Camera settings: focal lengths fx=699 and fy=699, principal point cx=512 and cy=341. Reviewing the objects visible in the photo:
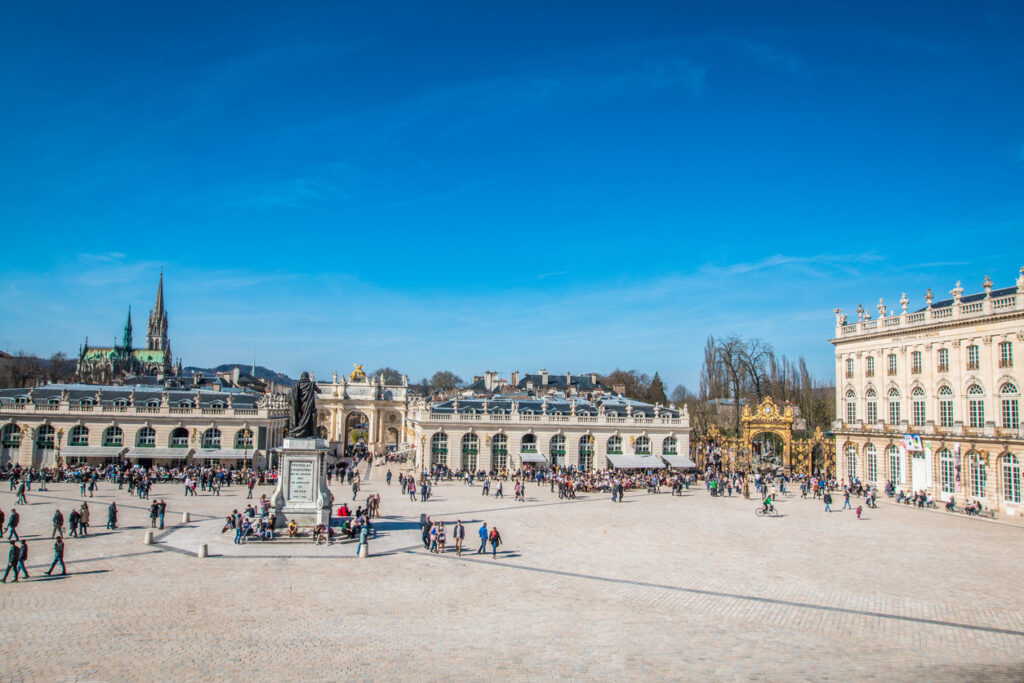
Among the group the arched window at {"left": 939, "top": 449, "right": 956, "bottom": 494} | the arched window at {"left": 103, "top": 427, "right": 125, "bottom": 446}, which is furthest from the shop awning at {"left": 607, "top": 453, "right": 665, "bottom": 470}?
the arched window at {"left": 103, "top": 427, "right": 125, "bottom": 446}

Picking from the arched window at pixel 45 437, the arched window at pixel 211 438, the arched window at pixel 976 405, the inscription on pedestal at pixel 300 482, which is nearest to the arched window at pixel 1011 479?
the arched window at pixel 976 405

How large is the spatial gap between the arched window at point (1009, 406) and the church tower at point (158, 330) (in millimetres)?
166348

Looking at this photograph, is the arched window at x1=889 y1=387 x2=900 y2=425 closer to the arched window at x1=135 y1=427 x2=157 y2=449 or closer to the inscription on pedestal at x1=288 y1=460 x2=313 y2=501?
the inscription on pedestal at x1=288 y1=460 x2=313 y2=501

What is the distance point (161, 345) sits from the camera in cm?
16575

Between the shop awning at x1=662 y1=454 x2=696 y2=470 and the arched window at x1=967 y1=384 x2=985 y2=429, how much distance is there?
59.5 ft

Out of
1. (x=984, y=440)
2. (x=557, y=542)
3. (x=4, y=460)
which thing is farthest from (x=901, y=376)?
(x=4, y=460)

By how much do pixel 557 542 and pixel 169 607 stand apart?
13663 mm

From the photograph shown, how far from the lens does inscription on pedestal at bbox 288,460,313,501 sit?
25719 millimetres

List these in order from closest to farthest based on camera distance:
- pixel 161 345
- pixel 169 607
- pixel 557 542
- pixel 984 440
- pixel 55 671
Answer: pixel 55 671, pixel 169 607, pixel 557 542, pixel 984 440, pixel 161 345

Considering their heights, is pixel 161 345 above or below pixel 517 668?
above

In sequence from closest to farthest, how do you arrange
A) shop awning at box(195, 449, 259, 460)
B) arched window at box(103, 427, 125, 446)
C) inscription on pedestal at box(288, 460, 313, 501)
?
1. inscription on pedestal at box(288, 460, 313, 501)
2. shop awning at box(195, 449, 259, 460)
3. arched window at box(103, 427, 125, 446)

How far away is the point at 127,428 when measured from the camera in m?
49.3

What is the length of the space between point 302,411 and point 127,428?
2995 cm

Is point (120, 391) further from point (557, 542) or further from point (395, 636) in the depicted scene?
point (395, 636)
